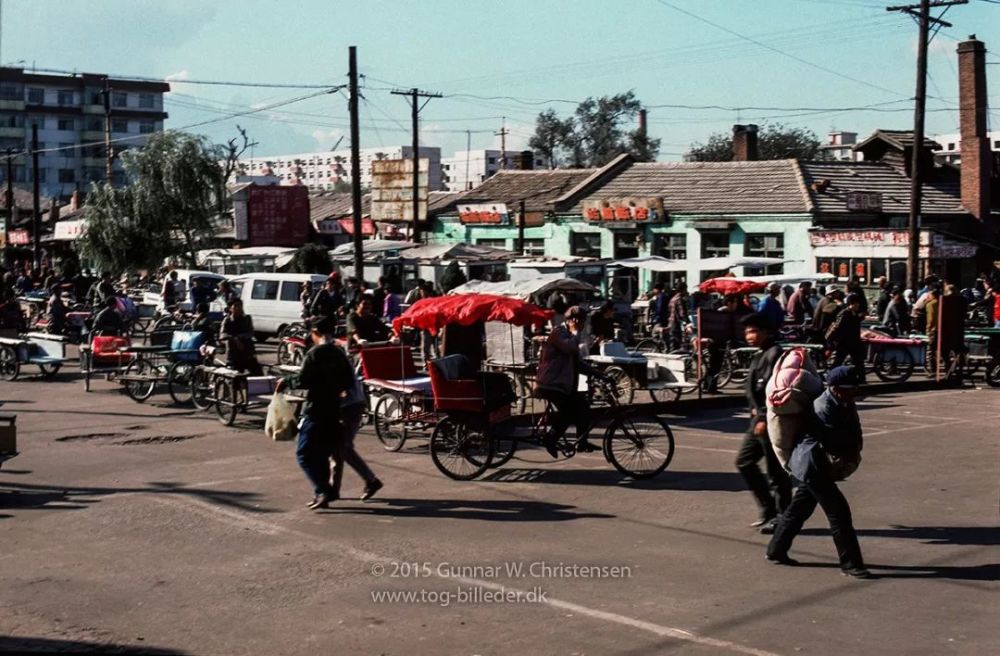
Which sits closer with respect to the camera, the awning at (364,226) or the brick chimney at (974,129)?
the brick chimney at (974,129)

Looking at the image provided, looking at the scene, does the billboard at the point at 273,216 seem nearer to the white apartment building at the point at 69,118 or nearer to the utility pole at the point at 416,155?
the utility pole at the point at 416,155

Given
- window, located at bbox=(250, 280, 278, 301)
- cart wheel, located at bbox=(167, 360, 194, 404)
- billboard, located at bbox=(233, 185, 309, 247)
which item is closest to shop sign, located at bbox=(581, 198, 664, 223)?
billboard, located at bbox=(233, 185, 309, 247)

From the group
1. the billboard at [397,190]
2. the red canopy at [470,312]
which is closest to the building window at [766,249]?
the billboard at [397,190]

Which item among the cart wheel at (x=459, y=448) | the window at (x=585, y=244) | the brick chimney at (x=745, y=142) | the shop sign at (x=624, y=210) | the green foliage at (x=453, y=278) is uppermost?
the brick chimney at (x=745, y=142)

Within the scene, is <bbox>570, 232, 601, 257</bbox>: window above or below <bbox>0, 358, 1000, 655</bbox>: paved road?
above

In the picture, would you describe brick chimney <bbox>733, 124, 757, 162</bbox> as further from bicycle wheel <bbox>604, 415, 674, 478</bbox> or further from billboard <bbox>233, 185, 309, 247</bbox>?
bicycle wheel <bbox>604, 415, 674, 478</bbox>

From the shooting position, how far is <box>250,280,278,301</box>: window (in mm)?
31344

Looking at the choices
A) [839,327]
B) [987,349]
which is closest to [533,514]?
[839,327]

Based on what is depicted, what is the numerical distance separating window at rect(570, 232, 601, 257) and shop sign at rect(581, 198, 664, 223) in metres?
0.92

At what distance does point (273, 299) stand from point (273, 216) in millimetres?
27883

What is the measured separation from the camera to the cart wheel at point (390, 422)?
1492 cm

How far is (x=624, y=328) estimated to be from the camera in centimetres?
2903

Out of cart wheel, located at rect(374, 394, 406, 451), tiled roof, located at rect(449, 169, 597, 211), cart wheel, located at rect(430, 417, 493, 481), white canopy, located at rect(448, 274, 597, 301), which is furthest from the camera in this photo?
tiled roof, located at rect(449, 169, 597, 211)

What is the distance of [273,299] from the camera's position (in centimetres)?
3131
